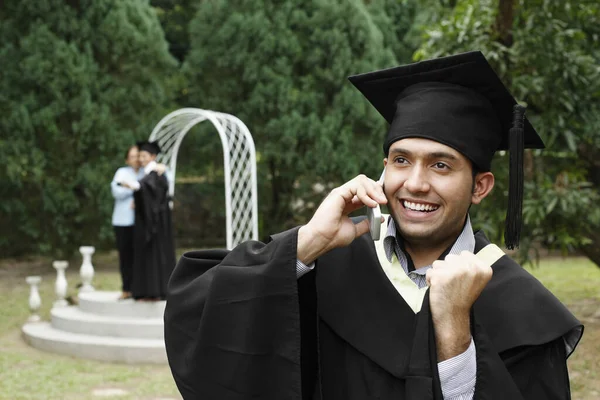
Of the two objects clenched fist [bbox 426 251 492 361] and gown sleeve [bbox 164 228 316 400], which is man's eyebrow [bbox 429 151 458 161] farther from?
gown sleeve [bbox 164 228 316 400]

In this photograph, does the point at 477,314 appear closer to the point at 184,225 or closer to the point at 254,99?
the point at 254,99

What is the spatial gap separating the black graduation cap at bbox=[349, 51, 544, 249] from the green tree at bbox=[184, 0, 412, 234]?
1205cm

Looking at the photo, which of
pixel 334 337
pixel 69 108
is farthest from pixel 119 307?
pixel 334 337

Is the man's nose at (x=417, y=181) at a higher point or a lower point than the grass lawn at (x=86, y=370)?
higher

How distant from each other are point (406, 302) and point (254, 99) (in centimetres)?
1279

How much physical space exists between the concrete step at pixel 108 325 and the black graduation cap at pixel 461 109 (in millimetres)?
6597

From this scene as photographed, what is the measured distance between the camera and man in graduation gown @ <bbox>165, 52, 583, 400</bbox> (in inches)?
76.6

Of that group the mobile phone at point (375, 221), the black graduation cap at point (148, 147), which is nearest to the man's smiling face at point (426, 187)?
the mobile phone at point (375, 221)

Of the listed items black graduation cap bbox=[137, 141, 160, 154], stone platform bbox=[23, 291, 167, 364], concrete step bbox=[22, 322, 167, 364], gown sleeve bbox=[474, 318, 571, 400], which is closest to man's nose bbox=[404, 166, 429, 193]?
gown sleeve bbox=[474, 318, 571, 400]

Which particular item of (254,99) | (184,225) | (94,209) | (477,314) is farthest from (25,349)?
(184,225)

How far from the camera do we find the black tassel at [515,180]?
2.27 meters

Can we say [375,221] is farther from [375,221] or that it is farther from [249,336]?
[249,336]

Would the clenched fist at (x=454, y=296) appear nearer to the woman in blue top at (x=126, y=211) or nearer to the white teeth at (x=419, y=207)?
the white teeth at (x=419, y=207)

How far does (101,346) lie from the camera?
8.53 m
